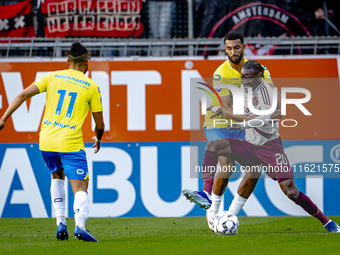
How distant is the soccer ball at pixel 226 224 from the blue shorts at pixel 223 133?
1.00m

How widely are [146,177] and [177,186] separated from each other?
0.47 m

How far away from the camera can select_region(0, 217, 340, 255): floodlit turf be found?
12.2ft

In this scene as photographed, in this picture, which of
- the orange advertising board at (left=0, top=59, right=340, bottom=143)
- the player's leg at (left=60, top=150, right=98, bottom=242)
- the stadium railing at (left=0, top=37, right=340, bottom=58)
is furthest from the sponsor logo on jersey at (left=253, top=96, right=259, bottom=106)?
the player's leg at (left=60, top=150, right=98, bottom=242)

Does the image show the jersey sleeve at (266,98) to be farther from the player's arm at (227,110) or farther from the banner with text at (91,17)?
the banner with text at (91,17)

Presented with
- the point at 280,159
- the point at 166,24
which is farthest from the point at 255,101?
the point at 166,24

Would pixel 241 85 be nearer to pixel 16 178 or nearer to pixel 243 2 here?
pixel 243 2

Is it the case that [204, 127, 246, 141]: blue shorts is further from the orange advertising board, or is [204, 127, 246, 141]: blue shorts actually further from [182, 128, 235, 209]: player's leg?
the orange advertising board

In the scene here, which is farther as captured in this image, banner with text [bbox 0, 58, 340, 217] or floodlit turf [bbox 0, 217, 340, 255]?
banner with text [bbox 0, 58, 340, 217]

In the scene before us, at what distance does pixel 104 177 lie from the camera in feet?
23.1

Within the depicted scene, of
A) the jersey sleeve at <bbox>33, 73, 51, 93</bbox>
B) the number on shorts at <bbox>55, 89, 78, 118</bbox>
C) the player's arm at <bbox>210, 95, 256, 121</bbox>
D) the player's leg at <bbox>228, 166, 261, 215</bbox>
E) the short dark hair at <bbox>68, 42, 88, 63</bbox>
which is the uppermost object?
the short dark hair at <bbox>68, 42, 88, 63</bbox>

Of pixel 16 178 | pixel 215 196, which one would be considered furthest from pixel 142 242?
pixel 16 178

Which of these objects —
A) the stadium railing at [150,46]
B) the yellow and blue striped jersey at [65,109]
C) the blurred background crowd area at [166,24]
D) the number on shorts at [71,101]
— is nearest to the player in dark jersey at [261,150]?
the yellow and blue striped jersey at [65,109]

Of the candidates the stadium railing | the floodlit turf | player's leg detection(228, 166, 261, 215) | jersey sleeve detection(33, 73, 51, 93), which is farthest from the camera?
the stadium railing

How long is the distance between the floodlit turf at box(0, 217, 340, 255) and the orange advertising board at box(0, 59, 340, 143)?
127cm
